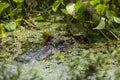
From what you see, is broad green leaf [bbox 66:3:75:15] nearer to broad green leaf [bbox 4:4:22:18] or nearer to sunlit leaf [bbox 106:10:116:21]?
sunlit leaf [bbox 106:10:116:21]

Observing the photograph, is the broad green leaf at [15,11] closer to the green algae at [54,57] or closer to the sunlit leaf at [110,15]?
the green algae at [54,57]

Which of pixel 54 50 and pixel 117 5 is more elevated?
pixel 117 5

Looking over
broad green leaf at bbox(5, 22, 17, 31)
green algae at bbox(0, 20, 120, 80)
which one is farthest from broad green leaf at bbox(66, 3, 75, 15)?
broad green leaf at bbox(5, 22, 17, 31)

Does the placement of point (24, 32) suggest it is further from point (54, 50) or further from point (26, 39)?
point (54, 50)

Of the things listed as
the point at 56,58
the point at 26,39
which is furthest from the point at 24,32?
the point at 56,58

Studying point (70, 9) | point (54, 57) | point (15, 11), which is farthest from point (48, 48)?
point (15, 11)

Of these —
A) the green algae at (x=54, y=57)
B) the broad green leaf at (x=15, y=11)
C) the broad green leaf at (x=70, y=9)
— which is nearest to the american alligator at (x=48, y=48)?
the green algae at (x=54, y=57)

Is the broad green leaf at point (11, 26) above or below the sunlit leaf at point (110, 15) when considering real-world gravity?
below

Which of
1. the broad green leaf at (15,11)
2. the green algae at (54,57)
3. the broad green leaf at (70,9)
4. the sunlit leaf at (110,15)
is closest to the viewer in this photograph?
the green algae at (54,57)
